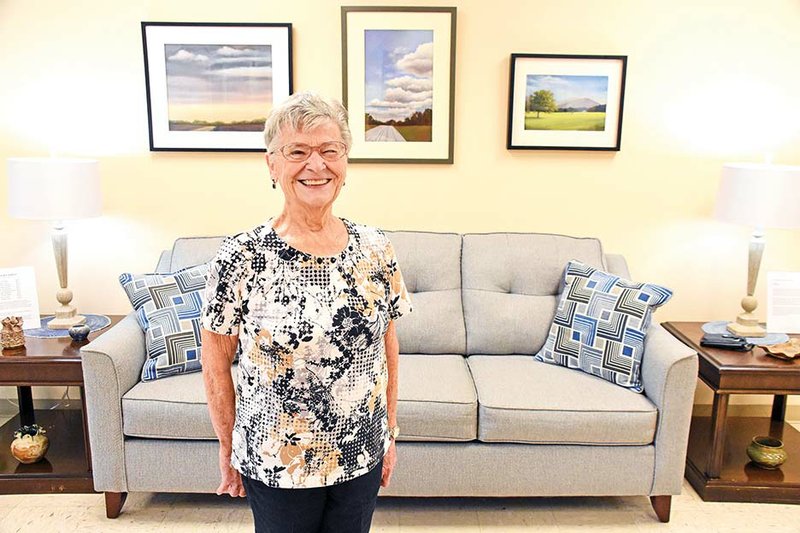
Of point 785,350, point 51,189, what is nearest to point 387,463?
point 785,350

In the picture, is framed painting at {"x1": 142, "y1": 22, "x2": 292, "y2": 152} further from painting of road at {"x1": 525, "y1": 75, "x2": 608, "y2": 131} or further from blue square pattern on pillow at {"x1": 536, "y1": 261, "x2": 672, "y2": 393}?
blue square pattern on pillow at {"x1": 536, "y1": 261, "x2": 672, "y2": 393}

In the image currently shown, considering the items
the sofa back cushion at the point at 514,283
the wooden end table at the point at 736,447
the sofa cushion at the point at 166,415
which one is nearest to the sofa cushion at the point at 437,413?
the sofa back cushion at the point at 514,283

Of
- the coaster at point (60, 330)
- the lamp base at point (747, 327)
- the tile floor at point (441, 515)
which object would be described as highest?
the lamp base at point (747, 327)

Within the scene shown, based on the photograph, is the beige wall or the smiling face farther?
the beige wall

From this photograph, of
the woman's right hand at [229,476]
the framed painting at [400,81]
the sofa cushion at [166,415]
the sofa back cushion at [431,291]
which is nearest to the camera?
the woman's right hand at [229,476]

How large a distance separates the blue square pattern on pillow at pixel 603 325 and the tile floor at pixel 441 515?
0.49 metres

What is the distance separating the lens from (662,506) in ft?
7.69

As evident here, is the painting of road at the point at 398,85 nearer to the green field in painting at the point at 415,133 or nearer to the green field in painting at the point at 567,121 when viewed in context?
the green field in painting at the point at 415,133

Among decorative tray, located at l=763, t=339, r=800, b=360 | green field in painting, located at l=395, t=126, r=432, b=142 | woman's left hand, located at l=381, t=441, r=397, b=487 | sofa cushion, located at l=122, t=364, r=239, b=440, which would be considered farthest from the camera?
green field in painting, located at l=395, t=126, r=432, b=142

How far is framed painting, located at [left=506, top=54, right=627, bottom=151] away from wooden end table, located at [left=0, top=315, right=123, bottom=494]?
2.06m

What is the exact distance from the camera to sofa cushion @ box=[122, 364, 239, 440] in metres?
2.22

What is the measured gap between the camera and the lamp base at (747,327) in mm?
2729

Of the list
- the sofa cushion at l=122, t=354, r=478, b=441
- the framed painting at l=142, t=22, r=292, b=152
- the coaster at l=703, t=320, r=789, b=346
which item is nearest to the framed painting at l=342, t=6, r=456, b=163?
the framed painting at l=142, t=22, r=292, b=152

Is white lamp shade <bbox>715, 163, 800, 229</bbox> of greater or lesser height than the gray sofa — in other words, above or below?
above
